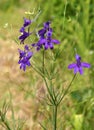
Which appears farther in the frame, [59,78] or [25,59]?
[59,78]

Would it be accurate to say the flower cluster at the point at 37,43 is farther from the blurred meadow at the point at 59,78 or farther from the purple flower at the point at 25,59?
the blurred meadow at the point at 59,78

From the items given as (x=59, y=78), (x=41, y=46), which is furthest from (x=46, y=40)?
(x=59, y=78)

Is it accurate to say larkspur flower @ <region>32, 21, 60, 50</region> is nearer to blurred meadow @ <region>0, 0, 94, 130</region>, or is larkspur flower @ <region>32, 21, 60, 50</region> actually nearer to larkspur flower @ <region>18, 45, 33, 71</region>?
larkspur flower @ <region>18, 45, 33, 71</region>

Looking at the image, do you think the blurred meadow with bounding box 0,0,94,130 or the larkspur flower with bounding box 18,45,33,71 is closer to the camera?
the larkspur flower with bounding box 18,45,33,71

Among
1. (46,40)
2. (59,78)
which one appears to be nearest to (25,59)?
(46,40)

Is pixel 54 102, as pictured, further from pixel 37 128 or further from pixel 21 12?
pixel 21 12

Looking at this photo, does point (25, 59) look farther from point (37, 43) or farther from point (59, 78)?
point (59, 78)

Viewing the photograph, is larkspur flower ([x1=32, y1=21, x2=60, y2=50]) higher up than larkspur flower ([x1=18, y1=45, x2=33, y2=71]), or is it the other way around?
larkspur flower ([x1=32, y1=21, x2=60, y2=50])

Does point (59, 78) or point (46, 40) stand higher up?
point (46, 40)

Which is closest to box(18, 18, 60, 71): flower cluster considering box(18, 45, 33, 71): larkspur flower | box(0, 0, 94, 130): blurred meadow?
box(18, 45, 33, 71): larkspur flower
